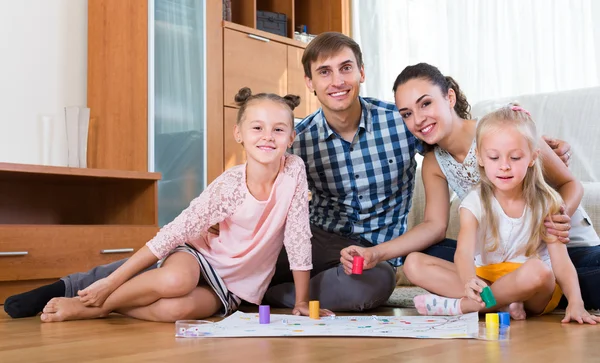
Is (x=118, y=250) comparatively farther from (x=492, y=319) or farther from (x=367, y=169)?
(x=492, y=319)

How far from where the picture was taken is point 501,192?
5.75ft

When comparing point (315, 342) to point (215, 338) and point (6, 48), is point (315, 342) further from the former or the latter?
point (6, 48)

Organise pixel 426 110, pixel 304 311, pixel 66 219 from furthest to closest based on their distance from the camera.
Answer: pixel 66 219 < pixel 426 110 < pixel 304 311

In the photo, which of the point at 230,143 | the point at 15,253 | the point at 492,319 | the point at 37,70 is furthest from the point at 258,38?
the point at 492,319

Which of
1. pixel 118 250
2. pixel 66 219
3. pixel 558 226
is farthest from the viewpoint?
pixel 66 219

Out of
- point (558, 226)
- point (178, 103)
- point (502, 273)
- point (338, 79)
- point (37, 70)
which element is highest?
point (37, 70)

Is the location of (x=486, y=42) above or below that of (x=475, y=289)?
above

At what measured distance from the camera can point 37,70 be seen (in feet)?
10.3

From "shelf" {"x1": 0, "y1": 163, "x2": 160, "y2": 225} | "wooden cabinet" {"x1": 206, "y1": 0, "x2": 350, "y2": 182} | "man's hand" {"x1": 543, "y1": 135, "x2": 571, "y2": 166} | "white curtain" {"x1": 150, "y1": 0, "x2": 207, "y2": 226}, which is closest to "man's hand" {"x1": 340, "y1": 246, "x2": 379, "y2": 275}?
"man's hand" {"x1": 543, "y1": 135, "x2": 571, "y2": 166}

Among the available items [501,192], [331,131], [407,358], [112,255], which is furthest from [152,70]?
[407,358]

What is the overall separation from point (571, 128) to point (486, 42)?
1.22m

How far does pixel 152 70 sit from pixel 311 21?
4.70 feet

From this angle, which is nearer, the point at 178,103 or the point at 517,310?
the point at 517,310

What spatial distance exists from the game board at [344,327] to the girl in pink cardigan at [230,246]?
0.54 feet
